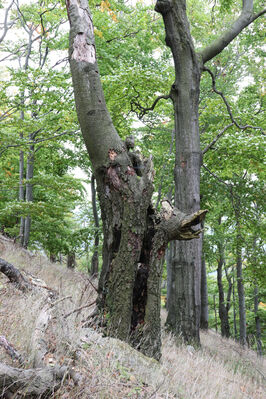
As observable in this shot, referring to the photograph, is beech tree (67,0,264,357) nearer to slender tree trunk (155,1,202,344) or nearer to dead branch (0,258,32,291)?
dead branch (0,258,32,291)

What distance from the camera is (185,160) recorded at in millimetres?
6016

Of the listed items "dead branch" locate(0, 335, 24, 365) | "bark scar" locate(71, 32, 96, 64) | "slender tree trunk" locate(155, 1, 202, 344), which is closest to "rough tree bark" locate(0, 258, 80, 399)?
"dead branch" locate(0, 335, 24, 365)

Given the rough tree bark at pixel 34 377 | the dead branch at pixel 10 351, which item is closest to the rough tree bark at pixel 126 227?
the rough tree bark at pixel 34 377

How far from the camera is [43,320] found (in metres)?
2.83

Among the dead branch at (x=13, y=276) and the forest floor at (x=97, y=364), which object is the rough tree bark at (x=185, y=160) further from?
the dead branch at (x=13, y=276)

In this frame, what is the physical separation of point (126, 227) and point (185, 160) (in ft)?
9.83

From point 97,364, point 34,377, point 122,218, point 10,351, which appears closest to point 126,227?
point 122,218

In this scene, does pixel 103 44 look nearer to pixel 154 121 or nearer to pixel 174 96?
pixel 154 121

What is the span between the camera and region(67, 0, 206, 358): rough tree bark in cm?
344

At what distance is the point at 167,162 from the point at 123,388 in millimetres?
9801

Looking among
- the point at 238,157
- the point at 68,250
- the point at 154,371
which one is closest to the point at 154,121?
the point at 238,157

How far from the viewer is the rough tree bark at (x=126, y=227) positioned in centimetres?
344

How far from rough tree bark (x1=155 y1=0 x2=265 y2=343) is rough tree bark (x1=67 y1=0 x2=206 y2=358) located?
2184 millimetres

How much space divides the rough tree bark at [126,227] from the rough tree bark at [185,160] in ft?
7.17
